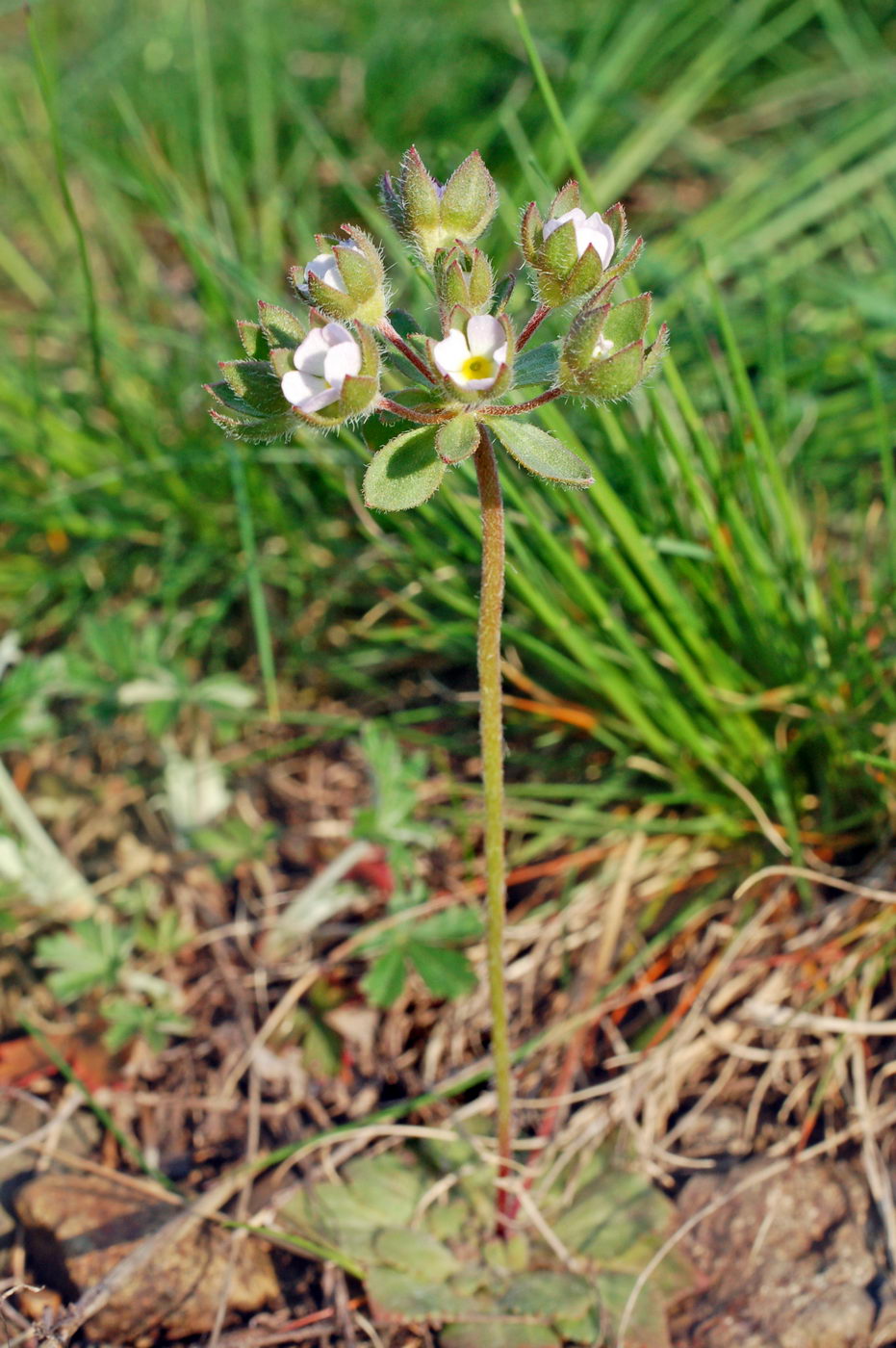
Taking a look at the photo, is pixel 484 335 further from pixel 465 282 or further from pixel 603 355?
pixel 603 355

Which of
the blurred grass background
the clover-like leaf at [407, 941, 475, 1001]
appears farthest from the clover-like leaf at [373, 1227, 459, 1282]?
the blurred grass background

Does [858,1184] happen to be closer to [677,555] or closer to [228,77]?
[677,555]

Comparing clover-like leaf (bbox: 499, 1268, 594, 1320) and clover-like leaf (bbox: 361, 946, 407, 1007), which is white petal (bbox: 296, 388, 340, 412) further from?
clover-like leaf (bbox: 499, 1268, 594, 1320)

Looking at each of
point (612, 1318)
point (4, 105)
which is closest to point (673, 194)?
point (4, 105)

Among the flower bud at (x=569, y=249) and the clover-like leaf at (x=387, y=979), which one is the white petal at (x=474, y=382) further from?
the clover-like leaf at (x=387, y=979)

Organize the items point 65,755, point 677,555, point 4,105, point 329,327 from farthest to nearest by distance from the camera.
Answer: point 4,105 → point 65,755 → point 677,555 → point 329,327

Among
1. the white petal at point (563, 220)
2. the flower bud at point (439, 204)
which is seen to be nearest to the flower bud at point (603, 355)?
the white petal at point (563, 220)
